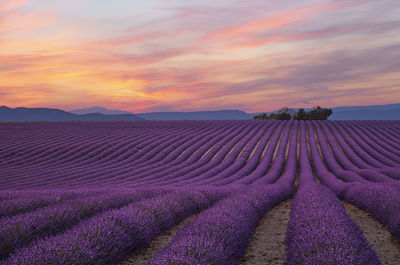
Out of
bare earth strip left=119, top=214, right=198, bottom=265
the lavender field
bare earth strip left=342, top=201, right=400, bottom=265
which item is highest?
the lavender field

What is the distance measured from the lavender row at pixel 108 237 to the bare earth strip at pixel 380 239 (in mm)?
3411

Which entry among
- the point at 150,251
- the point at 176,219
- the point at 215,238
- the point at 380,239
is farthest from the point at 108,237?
the point at 380,239

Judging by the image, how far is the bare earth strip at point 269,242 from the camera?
412 centimetres

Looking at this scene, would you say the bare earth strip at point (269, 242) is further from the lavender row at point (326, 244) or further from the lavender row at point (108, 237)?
the lavender row at point (108, 237)

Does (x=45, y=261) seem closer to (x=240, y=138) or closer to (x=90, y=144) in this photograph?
(x=90, y=144)

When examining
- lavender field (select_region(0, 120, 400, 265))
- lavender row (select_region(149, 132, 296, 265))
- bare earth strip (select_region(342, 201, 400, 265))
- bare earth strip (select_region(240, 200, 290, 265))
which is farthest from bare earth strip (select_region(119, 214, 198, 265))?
bare earth strip (select_region(342, 201, 400, 265))

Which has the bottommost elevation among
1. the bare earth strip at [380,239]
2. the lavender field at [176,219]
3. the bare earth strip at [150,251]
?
the bare earth strip at [380,239]

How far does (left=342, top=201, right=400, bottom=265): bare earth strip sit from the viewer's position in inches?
163

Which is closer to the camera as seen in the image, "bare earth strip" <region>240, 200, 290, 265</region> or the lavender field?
the lavender field

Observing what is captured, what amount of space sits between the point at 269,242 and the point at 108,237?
274 centimetres

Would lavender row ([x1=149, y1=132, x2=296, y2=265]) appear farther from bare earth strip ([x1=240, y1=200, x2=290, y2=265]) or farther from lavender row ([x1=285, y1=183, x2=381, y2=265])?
lavender row ([x1=285, y1=183, x2=381, y2=265])

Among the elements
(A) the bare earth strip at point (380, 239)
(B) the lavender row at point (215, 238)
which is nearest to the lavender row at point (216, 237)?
(B) the lavender row at point (215, 238)

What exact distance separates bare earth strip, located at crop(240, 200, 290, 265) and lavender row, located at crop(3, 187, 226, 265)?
153cm

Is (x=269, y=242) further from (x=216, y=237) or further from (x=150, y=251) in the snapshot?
(x=150, y=251)
